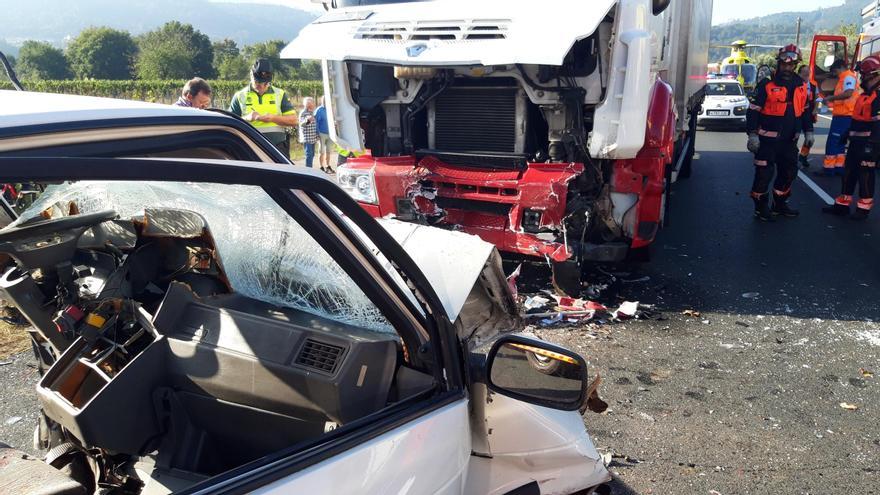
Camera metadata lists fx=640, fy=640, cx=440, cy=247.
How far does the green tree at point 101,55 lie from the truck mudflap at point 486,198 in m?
68.2

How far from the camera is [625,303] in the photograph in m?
4.86

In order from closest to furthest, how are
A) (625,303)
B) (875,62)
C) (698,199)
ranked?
(625,303)
(875,62)
(698,199)

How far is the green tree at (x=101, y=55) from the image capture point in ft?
209

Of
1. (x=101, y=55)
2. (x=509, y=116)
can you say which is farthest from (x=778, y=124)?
(x=101, y=55)

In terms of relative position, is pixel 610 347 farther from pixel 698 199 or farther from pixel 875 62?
pixel 875 62

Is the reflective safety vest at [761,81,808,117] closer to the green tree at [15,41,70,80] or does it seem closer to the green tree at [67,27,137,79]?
the green tree at [15,41,70,80]

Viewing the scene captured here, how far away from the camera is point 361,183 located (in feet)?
17.8

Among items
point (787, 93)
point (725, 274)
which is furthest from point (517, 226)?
point (787, 93)

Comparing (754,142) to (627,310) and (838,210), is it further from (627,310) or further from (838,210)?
(627,310)

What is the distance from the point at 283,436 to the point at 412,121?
14.0ft

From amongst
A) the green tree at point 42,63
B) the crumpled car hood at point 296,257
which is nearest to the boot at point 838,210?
the crumpled car hood at point 296,257

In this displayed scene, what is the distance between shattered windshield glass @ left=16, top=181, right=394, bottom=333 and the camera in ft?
5.83

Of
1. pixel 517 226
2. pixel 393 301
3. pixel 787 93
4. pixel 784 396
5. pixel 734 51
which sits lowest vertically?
pixel 784 396

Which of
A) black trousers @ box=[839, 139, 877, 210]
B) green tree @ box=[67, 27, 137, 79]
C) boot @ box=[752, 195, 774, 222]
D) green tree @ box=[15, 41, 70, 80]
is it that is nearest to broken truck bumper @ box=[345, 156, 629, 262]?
boot @ box=[752, 195, 774, 222]
